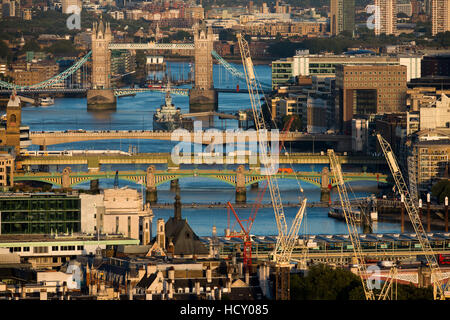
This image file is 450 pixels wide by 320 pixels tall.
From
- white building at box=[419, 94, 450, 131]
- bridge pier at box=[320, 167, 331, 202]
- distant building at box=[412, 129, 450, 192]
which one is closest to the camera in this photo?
bridge pier at box=[320, 167, 331, 202]

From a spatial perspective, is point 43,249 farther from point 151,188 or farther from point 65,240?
point 151,188

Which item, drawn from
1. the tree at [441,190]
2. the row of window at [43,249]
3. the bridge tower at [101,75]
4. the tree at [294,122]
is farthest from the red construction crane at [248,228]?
the bridge tower at [101,75]

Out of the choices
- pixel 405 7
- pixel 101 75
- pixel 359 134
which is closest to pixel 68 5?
pixel 405 7

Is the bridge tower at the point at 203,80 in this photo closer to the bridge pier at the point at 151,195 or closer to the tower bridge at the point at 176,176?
the tower bridge at the point at 176,176

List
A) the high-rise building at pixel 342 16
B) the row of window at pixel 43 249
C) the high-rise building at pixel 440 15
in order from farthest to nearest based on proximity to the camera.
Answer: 1. the high-rise building at pixel 342 16
2. the high-rise building at pixel 440 15
3. the row of window at pixel 43 249

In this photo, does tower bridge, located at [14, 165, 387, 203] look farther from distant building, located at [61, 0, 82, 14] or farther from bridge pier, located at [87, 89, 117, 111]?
distant building, located at [61, 0, 82, 14]

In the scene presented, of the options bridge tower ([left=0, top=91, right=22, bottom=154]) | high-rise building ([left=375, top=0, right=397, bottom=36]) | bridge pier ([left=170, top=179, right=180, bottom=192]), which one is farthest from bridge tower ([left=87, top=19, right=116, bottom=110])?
bridge pier ([left=170, top=179, right=180, bottom=192])
